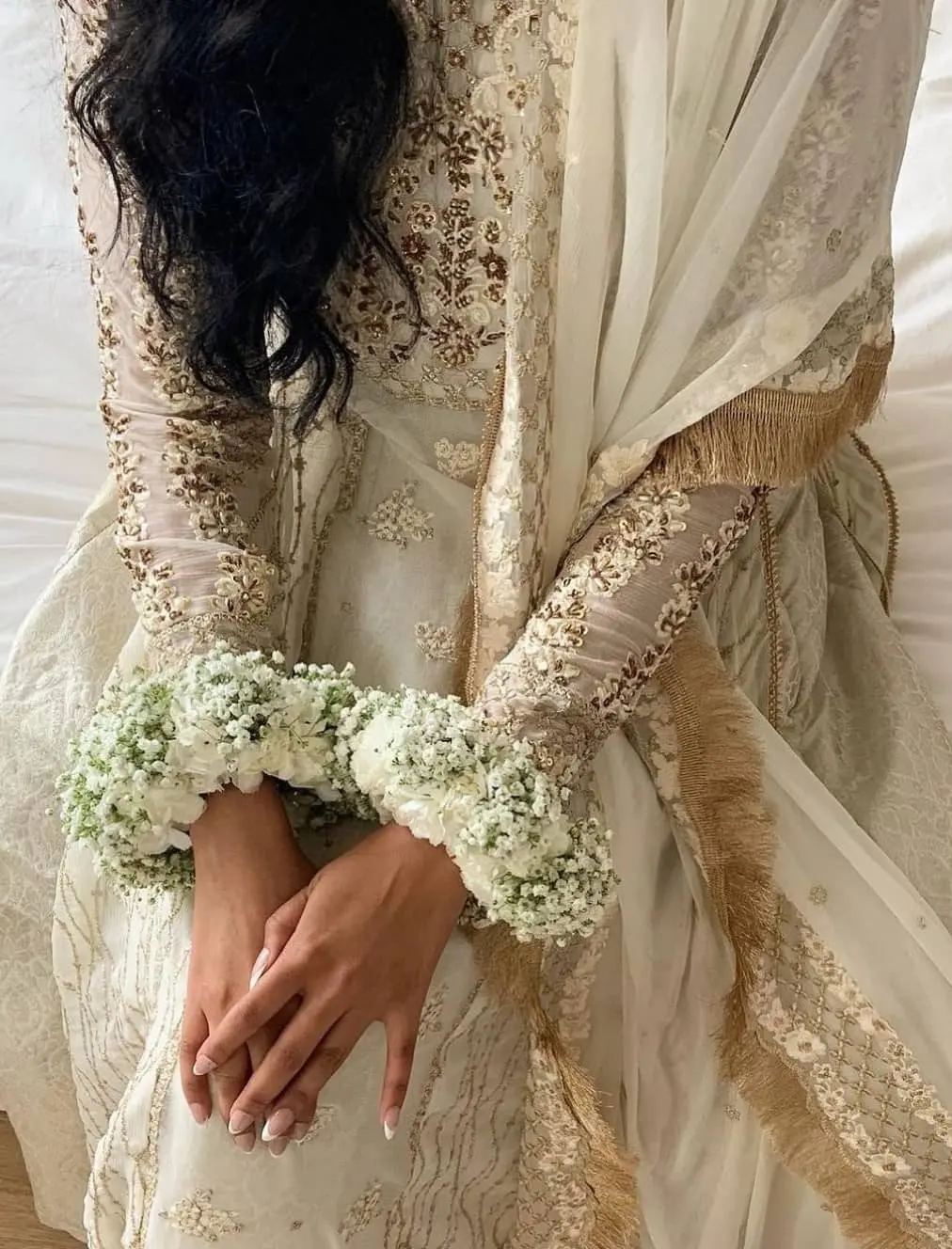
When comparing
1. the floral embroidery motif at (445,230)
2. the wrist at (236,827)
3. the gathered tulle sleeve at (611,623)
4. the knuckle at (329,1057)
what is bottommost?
the knuckle at (329,1057)

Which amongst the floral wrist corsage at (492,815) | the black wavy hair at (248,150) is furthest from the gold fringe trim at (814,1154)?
the black wavy hair at (248,150)

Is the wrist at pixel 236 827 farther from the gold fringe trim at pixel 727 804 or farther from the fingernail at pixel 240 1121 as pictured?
the gold fringe trim at pixel 727 804

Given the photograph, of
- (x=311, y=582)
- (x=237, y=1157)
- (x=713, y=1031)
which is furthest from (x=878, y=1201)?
(x=311, y=582)

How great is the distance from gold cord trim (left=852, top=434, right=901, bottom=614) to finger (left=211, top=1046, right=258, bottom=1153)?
24.0 inches

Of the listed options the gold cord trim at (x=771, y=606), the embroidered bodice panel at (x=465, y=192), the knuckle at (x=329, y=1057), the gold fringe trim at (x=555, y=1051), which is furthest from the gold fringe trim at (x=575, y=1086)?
the embroidered bodice panel at (x=465, y=192)

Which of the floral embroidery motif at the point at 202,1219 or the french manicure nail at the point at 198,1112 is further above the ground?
the french manicure nail at the point at 198,1112

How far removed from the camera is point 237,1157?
26.4 inches

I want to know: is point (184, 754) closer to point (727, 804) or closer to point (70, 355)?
point (727, 804)

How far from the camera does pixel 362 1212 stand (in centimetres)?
72

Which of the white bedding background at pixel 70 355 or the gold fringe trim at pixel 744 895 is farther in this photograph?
the white bedding background at pixel 70 355

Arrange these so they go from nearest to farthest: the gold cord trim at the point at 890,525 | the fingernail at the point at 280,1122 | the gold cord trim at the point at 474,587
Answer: the fingernail at the point at 280,1122
the gold cord trim at the point at 474,587
the gold cord trim at the point at 890,525

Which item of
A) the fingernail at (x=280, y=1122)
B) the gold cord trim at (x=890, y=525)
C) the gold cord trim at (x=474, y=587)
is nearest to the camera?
the fingernail at (x=280, y=1122)

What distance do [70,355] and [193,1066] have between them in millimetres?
794

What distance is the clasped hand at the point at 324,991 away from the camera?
659 mm
